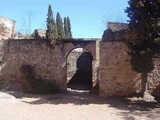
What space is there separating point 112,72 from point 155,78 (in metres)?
2.32

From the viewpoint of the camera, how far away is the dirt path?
11039mm

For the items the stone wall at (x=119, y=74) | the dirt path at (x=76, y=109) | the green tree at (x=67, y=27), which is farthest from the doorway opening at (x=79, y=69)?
the green tree at (x=67, y=27)

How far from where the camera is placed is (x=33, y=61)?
18.4 m

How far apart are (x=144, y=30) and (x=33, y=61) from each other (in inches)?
315

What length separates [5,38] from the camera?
20.1 metres

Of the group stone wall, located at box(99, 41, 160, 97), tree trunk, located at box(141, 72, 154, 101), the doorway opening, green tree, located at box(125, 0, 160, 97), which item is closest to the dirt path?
tree trunk, located at box(141, 72, 154, 101)

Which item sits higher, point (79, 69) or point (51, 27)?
point (51, 27)

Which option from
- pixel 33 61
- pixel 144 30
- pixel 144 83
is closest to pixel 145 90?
pixel 144 83

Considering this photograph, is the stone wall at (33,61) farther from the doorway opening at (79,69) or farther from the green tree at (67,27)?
the green tree at (67,27)

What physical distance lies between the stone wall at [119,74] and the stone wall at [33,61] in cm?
338

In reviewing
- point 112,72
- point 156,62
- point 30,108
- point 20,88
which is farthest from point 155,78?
point 20,88

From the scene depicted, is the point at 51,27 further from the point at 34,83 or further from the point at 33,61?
the point at 34,83

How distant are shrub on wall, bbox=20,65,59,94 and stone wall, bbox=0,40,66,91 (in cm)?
21

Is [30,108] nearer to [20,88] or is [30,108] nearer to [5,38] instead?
[20,88]
